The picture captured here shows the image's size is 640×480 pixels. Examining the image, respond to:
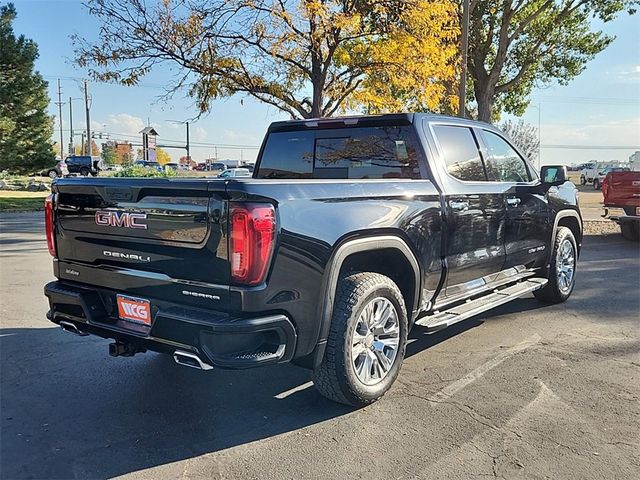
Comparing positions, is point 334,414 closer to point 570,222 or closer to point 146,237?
point 146,237

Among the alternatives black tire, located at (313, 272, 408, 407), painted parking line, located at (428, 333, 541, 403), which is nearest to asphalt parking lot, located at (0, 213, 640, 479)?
painted parking line, located at (428, 333, 541, 403)

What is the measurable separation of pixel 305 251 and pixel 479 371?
6.63 feet

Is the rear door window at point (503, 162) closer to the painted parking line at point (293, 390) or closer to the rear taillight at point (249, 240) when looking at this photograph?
the painted parking line at point (293, 390)

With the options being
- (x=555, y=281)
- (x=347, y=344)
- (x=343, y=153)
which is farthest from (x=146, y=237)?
(x=555, y=281)

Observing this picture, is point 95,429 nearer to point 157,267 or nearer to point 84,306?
point 84,306

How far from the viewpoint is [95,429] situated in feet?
11.2

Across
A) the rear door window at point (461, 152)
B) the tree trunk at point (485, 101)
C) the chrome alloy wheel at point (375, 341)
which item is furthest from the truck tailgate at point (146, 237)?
the tree trunk at point (485, 101)

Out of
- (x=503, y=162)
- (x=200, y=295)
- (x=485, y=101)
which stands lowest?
(x=200, y=295)

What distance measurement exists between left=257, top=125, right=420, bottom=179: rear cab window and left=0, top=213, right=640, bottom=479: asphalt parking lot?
163 centimetres

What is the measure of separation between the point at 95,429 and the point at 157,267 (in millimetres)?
1089

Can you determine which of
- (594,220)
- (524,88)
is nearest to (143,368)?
(594,220)

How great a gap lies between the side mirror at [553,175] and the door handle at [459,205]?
1.71 metres

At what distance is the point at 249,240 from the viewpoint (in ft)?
9.66

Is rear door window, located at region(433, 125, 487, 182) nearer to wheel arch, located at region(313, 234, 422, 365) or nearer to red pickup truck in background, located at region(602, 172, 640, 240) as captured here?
wheel arch, located at region(313, 234, 422, 365)
